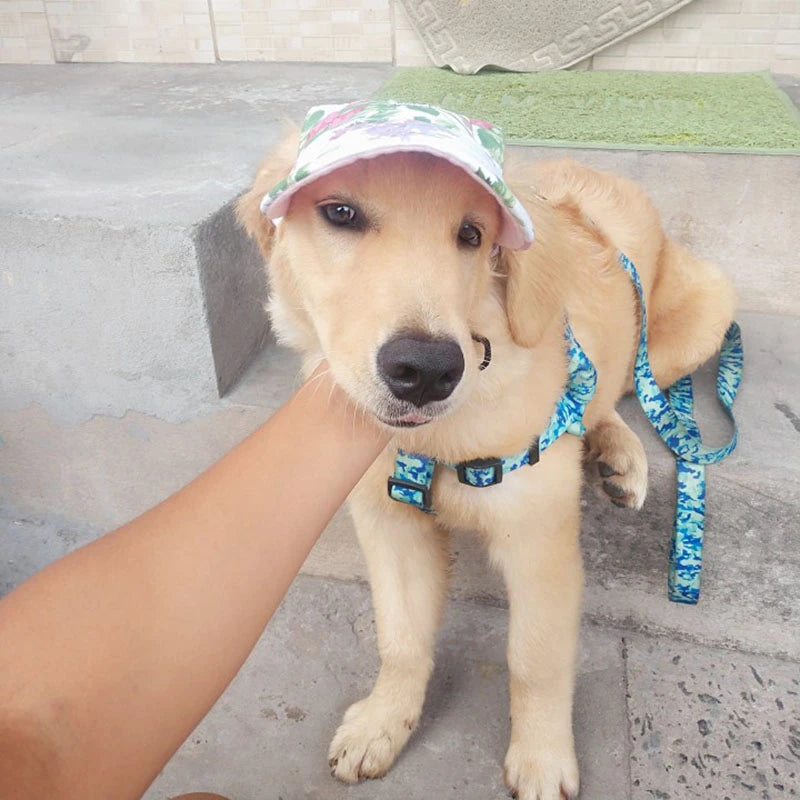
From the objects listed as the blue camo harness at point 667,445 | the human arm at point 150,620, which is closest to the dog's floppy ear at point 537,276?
the blue camo harness at point 667,445

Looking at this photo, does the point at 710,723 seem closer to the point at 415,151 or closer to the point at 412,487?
the point at 412,487

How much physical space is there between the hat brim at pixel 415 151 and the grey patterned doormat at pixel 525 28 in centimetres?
308

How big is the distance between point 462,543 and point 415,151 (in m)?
1.28

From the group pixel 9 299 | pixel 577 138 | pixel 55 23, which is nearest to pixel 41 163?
pixel 9 299

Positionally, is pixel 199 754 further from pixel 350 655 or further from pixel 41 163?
pixel 41 163

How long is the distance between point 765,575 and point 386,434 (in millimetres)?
1301

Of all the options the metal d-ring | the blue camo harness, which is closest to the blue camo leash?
the blue camo harness

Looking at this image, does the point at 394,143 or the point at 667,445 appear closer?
the point at 394,143

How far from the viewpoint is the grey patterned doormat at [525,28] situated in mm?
3910

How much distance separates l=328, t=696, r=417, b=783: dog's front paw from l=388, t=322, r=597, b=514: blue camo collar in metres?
0.52

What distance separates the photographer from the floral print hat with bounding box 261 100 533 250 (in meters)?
1.05

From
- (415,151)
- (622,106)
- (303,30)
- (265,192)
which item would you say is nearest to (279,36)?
(303,30)

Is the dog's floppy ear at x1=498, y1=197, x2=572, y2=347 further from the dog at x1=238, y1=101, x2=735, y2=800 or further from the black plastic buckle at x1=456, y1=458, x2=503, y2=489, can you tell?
the black plastic buckle at x1=456, y1=458, x2=503, y2=489

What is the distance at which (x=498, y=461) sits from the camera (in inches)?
60.1
